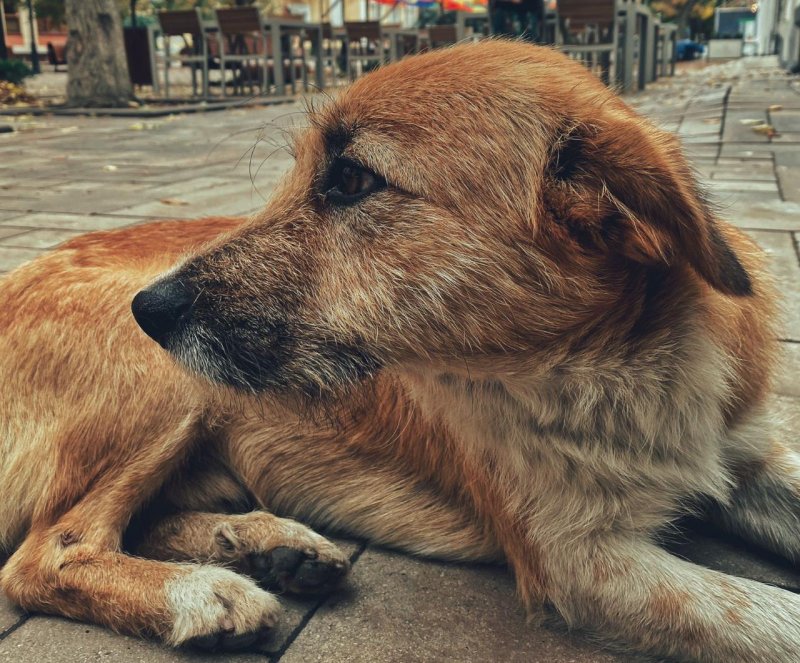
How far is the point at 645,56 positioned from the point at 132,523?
743 inches

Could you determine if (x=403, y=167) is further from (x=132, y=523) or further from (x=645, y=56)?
(x=645, y=56)

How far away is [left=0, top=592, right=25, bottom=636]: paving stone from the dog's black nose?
2.89 ft

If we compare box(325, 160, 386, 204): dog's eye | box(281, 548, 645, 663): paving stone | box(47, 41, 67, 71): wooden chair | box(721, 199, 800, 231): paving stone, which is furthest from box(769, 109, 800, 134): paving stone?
box(47, 41, 67, 71): wooden chair

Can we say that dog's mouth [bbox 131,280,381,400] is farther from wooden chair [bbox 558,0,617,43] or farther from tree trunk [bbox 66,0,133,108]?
tree trunk [bbox 66,0,133,108]

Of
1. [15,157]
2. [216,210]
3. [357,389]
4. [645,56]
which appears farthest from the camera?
[645,56]

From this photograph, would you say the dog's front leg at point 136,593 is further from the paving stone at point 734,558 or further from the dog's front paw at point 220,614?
the paving stone at point 734,558

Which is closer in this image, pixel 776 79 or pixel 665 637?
pixel 665 637

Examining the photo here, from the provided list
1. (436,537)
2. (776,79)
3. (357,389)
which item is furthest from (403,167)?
(776,79)

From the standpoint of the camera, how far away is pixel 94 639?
226cm

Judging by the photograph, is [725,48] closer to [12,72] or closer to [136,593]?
[12,72]

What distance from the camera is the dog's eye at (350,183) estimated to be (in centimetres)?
234

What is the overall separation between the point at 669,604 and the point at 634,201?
3.30ft

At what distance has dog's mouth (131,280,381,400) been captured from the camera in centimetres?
229

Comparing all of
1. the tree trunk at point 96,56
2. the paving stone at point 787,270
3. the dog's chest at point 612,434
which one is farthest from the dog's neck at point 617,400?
the tree trunk at point 96,56
